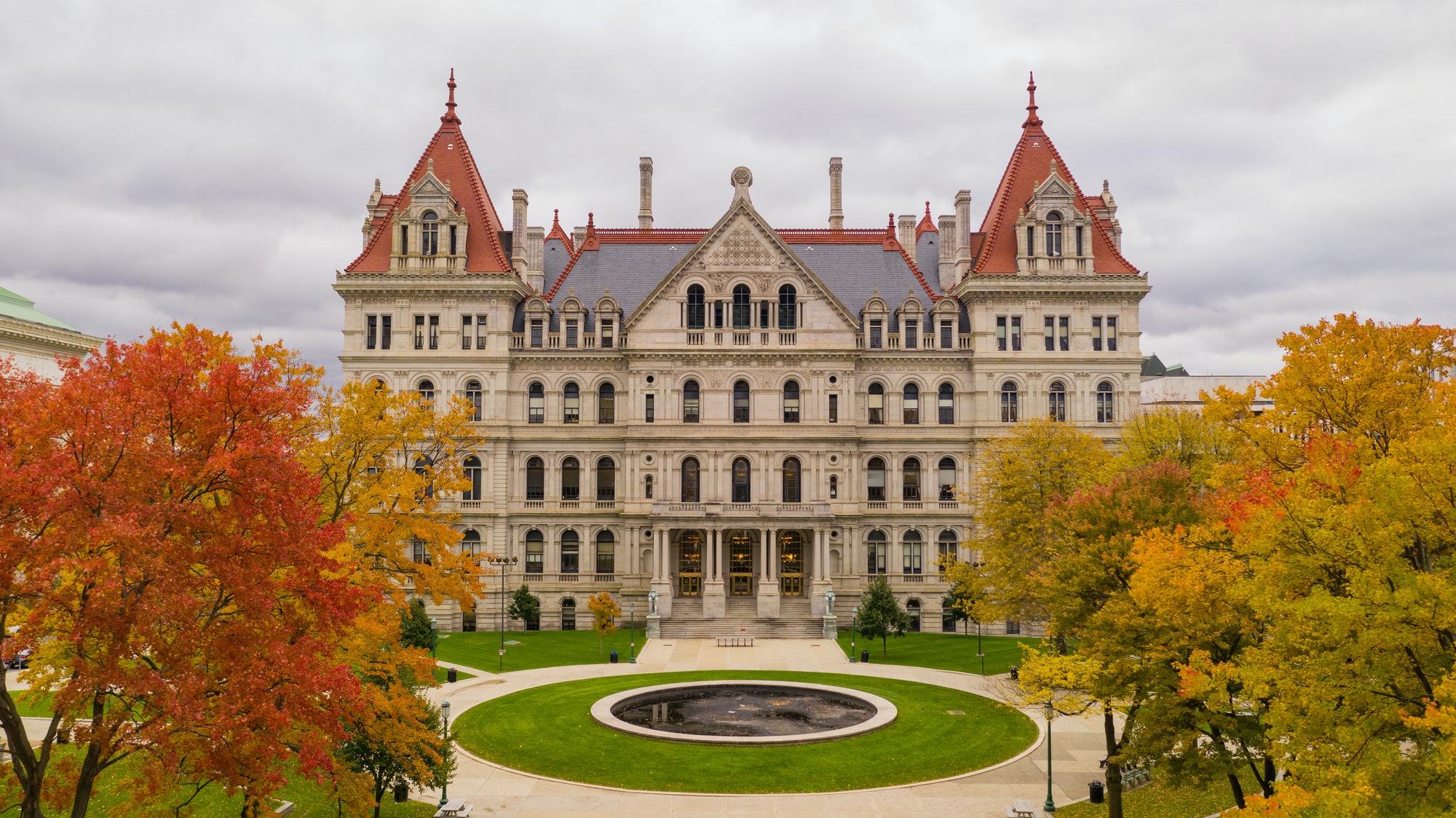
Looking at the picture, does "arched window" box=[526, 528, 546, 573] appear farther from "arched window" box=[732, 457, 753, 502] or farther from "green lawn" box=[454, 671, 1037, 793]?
"green lawn" box=[454, 671, 1037, 793]

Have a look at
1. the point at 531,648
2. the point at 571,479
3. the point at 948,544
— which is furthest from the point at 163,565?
the point at 948,544

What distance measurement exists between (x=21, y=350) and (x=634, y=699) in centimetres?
4594

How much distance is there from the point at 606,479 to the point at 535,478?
4.53 metres

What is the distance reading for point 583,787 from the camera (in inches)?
1034

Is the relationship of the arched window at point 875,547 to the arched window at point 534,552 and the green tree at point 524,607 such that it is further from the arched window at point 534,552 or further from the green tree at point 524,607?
the green tree at point 524,607

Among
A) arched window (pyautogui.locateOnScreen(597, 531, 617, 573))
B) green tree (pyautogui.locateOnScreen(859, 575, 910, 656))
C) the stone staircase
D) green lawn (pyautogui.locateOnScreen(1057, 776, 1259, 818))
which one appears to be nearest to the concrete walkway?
green lawn (pyautogui.locateOnScreen(1057, 776, 1259, 818))

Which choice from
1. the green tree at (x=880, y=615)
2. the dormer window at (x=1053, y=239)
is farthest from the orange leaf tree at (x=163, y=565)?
the dormer window at (x=1053, y=239)

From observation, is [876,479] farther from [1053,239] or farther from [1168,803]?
[1168,803]

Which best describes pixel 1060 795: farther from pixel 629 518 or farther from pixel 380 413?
pixel 629 518

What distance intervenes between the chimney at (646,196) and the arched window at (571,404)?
14331 millimetres

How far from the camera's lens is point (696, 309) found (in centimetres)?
5722

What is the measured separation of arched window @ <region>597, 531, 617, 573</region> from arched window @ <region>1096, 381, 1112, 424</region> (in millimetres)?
31451

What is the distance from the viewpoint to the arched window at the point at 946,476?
57.4 metres

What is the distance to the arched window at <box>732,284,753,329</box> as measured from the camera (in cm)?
5719
